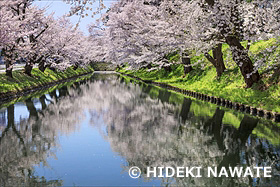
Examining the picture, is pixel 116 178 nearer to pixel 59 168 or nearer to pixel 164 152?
pixel 59 168

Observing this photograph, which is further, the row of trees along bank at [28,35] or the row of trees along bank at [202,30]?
the row of trees along bank at [28,35]

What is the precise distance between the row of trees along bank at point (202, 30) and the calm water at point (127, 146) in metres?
4.36

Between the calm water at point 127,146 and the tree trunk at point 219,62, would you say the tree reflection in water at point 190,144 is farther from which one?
the tree trunk at point 219,62

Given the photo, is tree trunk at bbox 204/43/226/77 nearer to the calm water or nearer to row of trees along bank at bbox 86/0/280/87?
row of trees along bank at bbox 86/0/280/87

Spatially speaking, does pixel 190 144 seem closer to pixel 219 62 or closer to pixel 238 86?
pixel 238 86

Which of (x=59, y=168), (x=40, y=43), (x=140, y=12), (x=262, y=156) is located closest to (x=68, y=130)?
(x=59, y=168)

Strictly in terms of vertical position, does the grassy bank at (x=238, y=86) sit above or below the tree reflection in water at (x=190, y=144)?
above

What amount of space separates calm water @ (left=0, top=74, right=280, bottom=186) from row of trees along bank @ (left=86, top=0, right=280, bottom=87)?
4361 mm

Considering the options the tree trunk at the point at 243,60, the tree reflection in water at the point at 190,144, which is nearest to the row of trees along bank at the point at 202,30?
the tree trunk at the point at 243,60

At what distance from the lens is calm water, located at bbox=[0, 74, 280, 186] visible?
7.72 metres

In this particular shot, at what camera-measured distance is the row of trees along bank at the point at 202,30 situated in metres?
16.7

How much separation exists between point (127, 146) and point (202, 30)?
13364 mm

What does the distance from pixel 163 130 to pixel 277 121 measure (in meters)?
5.46

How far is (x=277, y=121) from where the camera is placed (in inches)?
581
